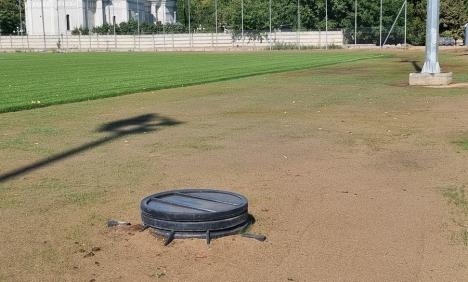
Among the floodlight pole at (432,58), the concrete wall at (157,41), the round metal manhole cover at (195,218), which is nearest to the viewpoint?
→ the round metal manhole cover at (195,218)

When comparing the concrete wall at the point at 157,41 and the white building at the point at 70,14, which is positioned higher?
the white building at the point at 70,14

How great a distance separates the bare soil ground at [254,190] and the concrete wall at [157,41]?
7539 cm

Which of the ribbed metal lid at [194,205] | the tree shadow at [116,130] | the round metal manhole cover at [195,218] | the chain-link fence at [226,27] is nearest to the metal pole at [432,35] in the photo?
the tree shadow at [116,130]

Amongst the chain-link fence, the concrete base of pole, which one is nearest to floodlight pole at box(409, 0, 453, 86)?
the concrete base of pole

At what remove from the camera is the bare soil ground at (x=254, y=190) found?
492cm

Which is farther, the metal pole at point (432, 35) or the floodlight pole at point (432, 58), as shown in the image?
the floodlight pole at point (432, 58)

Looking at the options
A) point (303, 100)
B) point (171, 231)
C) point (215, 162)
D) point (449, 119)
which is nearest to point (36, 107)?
point (303, 100)

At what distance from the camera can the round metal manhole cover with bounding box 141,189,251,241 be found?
532 centimetres

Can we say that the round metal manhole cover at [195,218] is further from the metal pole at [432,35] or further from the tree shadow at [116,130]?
the metal pole at [432,35]

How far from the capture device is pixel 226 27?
329ft

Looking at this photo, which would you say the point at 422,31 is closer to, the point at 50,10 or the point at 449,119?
the point at 50,10

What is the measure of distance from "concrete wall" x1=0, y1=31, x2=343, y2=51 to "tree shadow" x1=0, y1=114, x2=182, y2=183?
7627 centimetres

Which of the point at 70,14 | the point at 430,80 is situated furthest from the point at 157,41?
the point at 430,80

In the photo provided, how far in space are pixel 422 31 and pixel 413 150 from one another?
78.0m
